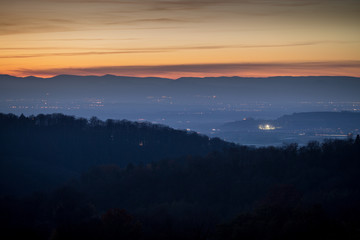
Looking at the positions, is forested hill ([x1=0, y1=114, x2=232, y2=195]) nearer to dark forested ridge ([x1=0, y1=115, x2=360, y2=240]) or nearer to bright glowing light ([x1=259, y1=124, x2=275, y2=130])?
dark forested ridge ([x1=0, y1=115, x2=360, y2=240])

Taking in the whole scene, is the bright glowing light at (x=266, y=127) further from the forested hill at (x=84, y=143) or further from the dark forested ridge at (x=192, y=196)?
the dark forested ridge at (x=192, y=196)

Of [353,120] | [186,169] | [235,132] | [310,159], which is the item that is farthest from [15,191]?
[353,120]

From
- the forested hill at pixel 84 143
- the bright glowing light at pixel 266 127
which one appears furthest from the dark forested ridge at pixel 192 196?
the bright glowing light at pixel 266 127

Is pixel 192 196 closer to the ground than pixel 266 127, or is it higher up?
closer to the ground

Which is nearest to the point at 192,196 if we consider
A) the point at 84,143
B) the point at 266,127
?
the point at 84,143

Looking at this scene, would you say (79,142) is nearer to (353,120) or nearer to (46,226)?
(46,226)

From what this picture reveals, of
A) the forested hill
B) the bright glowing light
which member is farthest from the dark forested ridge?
the bright glowing light

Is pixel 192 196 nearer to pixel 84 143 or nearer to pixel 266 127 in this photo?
pixel 84 143
